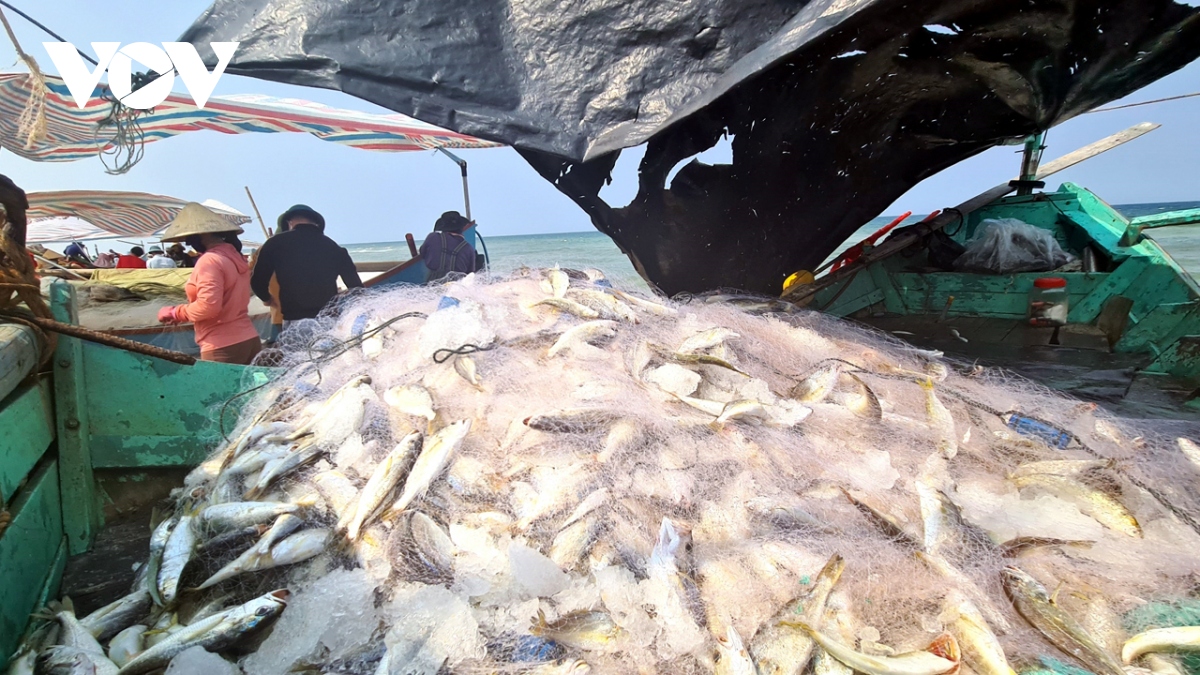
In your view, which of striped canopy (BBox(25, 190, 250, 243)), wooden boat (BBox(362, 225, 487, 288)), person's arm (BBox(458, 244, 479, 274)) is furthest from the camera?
striped canopy (BBox(25, 190, 250, 243))

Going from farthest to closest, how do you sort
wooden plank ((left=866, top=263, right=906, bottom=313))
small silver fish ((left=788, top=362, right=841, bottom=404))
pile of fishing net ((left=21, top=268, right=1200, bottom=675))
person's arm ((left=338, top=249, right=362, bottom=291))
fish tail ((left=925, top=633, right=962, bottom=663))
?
1. wooden plank ((left=866, top=263, right=906, bottom=313))
2. person's arm ((left=338, top=249, right=362, bottom=291))
3. small silver fish ((left=788, top=362, right=841, bottom=404))
4. pile of fishing net ((left=21, top=268, right=1200, bottom=675))
5. fish tail ((left=925, top=633, right=962, bottom=663))

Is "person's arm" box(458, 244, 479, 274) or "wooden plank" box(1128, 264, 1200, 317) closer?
"wooden plank" box(1128, 264, 1200, 317)

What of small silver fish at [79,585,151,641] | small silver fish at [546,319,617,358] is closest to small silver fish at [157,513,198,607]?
small silver fish at [79,585,151,641]

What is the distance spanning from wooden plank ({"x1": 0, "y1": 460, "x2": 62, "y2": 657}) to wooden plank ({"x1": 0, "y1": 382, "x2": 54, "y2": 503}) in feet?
0.29

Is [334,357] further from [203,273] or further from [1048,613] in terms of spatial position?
[1048,613]

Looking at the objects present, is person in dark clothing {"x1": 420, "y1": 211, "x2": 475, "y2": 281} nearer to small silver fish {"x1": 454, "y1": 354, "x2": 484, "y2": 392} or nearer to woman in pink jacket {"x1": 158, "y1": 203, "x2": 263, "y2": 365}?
woman in pink jacket {"x1": 158, "y1": 203, "x2": 263, "y2": 365}

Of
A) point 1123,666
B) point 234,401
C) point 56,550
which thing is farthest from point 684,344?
point 56,550

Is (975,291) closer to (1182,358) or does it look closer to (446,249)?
(1182,358)

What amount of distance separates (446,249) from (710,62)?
552 centimetres

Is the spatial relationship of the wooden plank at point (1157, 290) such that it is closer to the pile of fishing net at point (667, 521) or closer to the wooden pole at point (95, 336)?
the pile of fishing net at point (667, 521)

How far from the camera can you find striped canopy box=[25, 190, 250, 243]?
11.5m

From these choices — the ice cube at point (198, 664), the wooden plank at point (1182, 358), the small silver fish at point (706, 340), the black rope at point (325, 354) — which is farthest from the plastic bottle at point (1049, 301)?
the ice cube at point (198, 664)

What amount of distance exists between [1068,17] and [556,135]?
1.96m

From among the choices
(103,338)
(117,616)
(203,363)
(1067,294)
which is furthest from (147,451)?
(1067,294)
